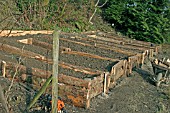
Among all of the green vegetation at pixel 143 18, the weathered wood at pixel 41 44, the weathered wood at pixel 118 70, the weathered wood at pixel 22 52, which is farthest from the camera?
the green vegetation at pixel 143 18

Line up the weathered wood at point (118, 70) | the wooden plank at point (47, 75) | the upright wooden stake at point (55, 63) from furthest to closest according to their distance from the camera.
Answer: the weathered wood at point (118, 70), the wooden plank at point (47, 75), the upright wooden stake at point (55, 63)

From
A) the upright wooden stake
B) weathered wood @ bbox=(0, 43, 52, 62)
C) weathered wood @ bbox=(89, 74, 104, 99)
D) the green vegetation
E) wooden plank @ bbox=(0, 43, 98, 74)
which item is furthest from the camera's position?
the green vegetation

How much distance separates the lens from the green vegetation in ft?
53.1

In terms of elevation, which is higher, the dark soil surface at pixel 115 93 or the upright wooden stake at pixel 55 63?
the upright wooden stake at pixel 55 63

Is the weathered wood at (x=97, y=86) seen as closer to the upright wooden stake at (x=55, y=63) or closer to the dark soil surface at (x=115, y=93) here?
the dark soil surface at (x=115, y=93)

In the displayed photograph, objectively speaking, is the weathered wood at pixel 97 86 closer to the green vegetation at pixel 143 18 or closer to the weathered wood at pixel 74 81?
the weathered wood at pixel 74 81

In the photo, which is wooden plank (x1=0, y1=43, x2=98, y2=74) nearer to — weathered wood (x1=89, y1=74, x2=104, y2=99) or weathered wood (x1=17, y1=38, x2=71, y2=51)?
weathered wood (x1=89, y1=74, x2=104, y2=99)

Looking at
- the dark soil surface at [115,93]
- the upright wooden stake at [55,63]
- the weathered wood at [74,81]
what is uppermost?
the upright wooden stake at [55,63]

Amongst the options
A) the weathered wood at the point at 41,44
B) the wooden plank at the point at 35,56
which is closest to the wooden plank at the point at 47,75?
the wooden plank at the point at 35,56

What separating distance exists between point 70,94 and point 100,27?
1296 cm

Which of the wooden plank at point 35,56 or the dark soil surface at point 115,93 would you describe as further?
the wooden plank at point 35,56

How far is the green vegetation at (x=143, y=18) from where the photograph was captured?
1617 cm

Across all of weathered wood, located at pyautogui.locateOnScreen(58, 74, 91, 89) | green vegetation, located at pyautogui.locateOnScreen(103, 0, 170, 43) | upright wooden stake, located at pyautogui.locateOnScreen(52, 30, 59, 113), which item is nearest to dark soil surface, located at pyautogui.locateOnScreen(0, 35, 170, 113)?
weathered wood, located at pyautogui.locateOnScreen(58, 74, 91, 89)

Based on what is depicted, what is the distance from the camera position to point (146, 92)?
22.2 ft
